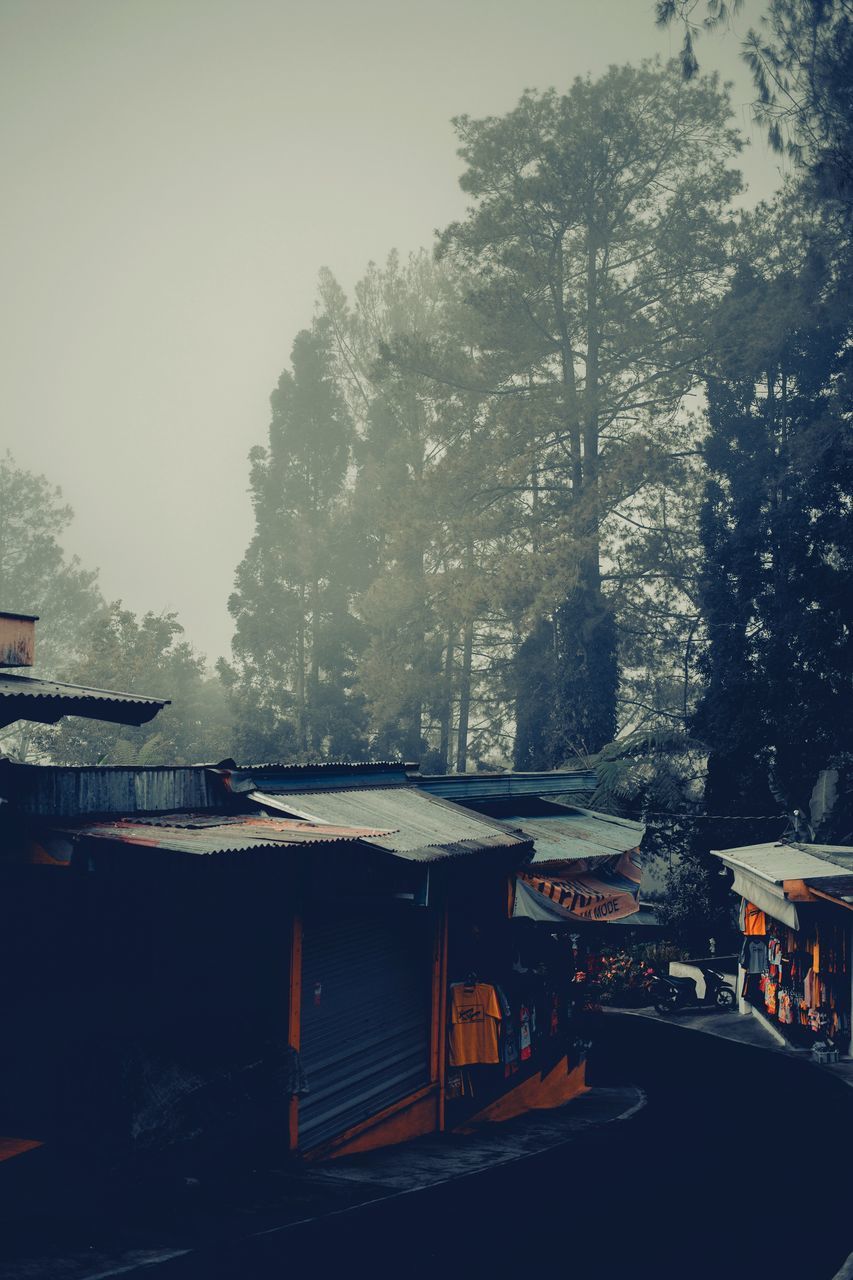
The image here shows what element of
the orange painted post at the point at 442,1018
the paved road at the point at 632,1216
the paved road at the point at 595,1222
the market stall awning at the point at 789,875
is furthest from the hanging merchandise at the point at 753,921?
the orange painted post at the point at 442,1018

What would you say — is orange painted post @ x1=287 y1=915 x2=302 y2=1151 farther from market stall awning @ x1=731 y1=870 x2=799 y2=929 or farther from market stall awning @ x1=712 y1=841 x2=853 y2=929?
market stall awning @ x1=731 y1=870 x2=799 y2=929

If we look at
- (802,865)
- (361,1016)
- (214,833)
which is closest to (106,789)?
(214,833)

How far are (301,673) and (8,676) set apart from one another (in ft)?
138

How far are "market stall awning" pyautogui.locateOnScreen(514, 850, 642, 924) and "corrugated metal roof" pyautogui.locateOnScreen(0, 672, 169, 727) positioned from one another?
624cm

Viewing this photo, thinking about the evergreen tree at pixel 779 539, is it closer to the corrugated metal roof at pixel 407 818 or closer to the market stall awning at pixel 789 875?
the market stall awning at pixel 789 875

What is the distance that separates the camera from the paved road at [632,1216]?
27.4ft

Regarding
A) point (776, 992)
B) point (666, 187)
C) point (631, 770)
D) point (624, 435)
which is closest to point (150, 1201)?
point (776, 992)

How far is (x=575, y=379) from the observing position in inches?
1693

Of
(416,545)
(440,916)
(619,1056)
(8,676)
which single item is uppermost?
(416,545)

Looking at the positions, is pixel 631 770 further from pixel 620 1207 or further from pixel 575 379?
pixel 620 1207

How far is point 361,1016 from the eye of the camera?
12141mm

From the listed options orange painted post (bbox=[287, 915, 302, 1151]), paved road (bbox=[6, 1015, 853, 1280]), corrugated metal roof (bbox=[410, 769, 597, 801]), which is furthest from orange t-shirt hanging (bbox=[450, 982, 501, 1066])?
orange painted post (bbox=[287, 915, 302, 1151])

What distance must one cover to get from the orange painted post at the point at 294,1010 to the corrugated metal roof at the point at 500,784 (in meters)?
5.07

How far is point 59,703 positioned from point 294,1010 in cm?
347
